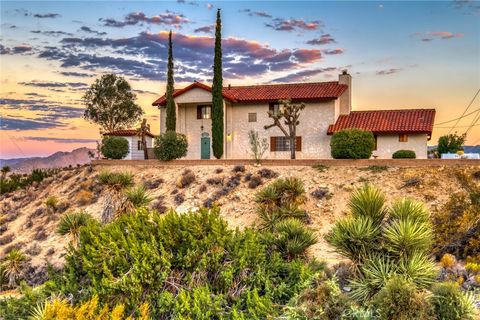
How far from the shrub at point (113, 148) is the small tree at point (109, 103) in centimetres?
1689

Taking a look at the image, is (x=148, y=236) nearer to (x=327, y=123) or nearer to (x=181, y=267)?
(x=181, y=267)

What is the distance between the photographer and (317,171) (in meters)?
35.8

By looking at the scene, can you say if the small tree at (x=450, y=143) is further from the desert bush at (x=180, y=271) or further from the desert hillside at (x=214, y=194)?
the desert bush at (x=180, y=271)

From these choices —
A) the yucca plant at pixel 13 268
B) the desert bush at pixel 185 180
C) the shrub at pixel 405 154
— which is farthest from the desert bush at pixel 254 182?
the yucca plant at pixel 13 268

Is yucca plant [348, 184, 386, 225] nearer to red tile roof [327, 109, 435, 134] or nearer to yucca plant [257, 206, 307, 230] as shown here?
yucca plant [257, 206, 307, 230]

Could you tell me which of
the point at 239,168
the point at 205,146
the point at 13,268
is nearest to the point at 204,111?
the point at 205,146

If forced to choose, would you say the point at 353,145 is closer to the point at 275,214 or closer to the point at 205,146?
the point at 275,214

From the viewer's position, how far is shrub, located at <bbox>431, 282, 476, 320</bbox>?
1029 cm

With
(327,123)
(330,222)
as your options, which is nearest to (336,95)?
(327,123)

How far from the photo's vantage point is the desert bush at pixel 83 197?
3803 centimetres

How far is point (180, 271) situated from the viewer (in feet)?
40.3

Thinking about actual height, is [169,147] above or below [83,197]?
above

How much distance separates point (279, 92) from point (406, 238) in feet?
119

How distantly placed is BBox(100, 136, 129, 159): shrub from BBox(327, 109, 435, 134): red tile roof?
55.8ft
